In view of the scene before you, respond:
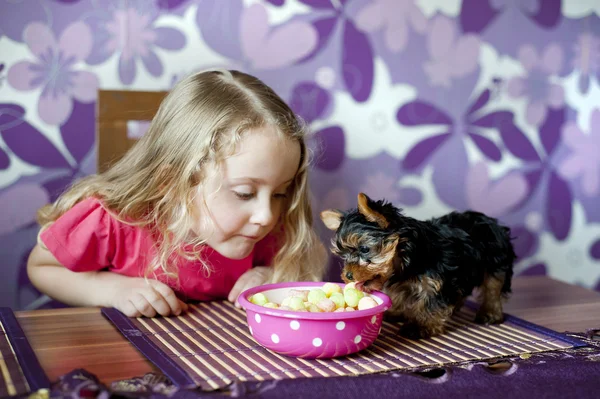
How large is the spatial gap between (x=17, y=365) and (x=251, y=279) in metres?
0.60

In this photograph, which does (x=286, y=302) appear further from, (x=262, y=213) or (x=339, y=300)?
(x=262, y=213)

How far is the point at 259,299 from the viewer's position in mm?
1063

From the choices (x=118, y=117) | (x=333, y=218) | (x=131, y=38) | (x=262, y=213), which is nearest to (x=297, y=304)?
(x=333, y=218)

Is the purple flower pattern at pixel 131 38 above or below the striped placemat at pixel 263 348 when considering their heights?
above

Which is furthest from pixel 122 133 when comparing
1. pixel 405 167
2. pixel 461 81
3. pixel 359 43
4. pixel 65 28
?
pixel 461 81

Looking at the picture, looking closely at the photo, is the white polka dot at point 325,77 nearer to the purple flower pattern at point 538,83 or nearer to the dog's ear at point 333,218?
the purple flower pattern at point 538,83

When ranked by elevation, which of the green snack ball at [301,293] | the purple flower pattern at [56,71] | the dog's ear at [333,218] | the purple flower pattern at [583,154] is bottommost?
the green snack ball at [301,293]

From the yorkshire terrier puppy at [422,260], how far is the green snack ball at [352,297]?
0.02 metres

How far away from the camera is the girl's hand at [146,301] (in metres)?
1.17

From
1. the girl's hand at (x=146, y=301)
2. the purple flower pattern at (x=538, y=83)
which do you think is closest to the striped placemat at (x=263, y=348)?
the girl's hand at (x=146, y=301)

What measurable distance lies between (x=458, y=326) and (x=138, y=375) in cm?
61

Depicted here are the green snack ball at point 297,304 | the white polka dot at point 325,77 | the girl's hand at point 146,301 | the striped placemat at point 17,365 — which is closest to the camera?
the striped placemat at point 17,365

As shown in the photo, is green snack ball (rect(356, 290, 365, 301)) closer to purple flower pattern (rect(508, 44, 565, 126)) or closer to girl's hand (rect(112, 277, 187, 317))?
girl's hand (rect(112, 277, 187, 317))

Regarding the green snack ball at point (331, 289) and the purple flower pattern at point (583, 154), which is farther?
the purple flower pattern at point (583, 154)
